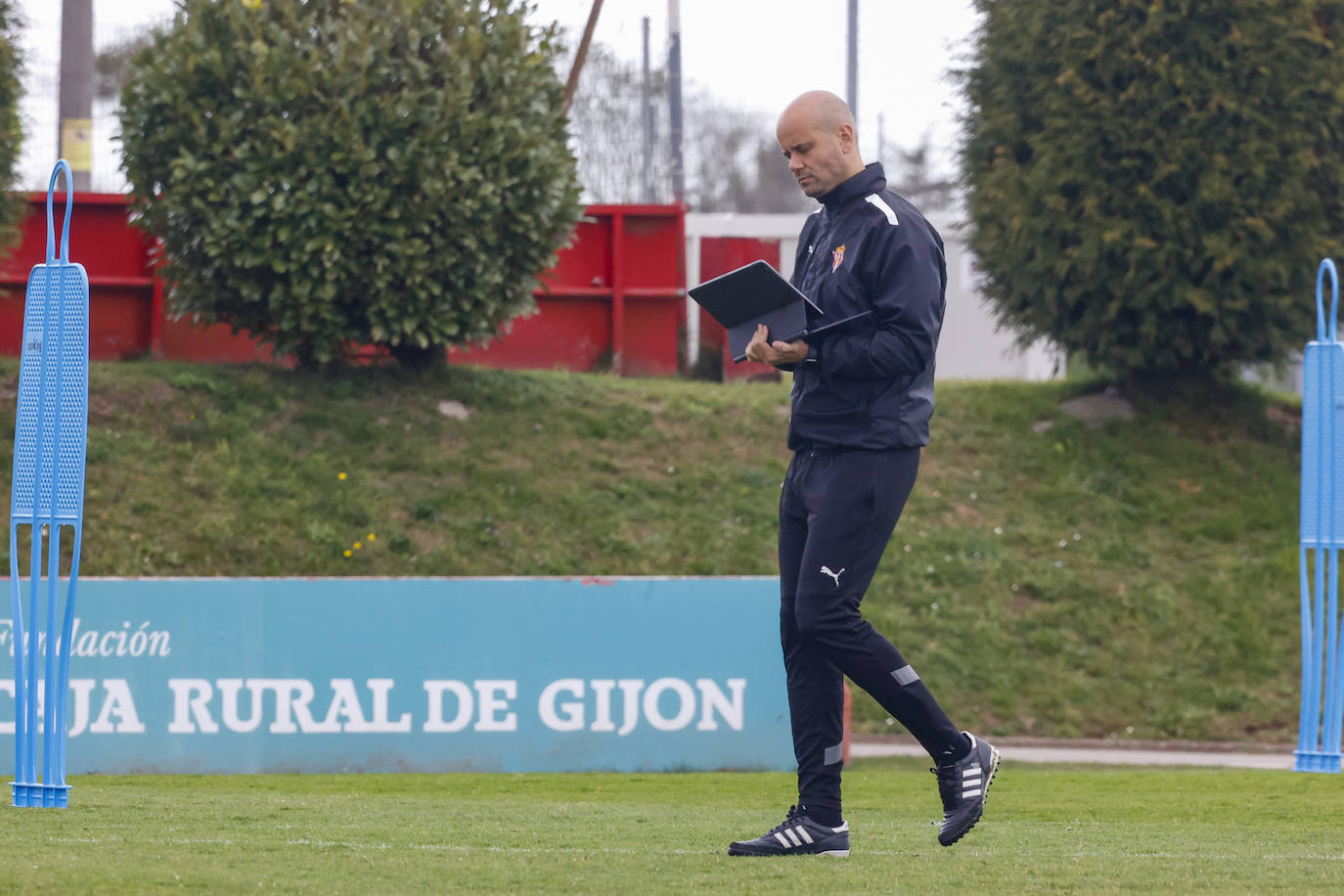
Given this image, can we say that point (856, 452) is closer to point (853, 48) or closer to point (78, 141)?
point (78, 141)

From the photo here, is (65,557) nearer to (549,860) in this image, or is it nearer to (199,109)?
(199,109)

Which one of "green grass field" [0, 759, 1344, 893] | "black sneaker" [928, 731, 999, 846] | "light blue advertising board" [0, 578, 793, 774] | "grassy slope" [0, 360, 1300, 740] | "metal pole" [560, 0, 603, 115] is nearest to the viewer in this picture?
"green grass field" [0, 759, 1344, 893]

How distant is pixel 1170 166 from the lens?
541 inches

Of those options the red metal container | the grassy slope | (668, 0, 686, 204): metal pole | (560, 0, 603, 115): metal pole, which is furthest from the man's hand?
(668, 0, 686, 204): metal pole

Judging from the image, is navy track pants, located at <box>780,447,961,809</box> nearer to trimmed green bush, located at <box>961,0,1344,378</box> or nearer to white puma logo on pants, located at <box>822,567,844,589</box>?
white puma logo on pants, located at <box>822,567,844,589</box>

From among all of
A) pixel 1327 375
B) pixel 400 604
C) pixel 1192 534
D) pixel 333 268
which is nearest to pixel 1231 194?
pixel 1192 534

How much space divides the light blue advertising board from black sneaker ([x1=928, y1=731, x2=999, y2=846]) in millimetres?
4303

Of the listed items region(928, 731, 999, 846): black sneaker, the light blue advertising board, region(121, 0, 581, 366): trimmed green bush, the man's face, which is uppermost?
region(121, 0, 581, 366): trimmed green bush

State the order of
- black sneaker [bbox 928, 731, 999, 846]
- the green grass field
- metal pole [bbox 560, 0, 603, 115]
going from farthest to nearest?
metal pole [bbox 560, 0, 603, 115] < black sneaker [bbox 928, 731, 999, 846] < the green grass field

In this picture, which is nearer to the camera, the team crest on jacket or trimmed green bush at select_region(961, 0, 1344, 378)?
the team crest on jacket

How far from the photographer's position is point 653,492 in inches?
523

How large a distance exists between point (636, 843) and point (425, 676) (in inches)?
163

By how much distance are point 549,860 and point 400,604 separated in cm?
461

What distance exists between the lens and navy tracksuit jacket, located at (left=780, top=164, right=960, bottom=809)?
4305 millimetres
